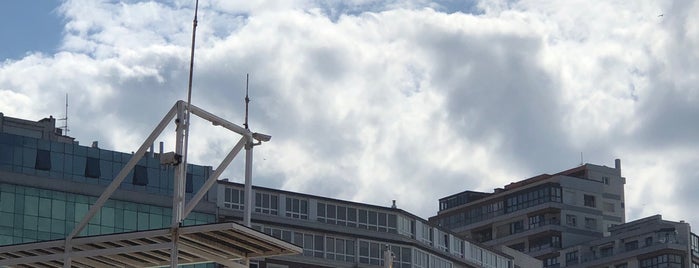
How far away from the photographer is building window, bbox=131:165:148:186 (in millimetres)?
100625

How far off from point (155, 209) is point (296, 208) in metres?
13.1

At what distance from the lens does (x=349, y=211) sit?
374ft

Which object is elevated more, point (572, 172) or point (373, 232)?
point (572, 172)

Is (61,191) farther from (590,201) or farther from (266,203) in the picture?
(590,201)

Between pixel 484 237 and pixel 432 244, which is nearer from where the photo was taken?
pixel 432 244

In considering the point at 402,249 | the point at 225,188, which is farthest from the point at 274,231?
the point at 402,249

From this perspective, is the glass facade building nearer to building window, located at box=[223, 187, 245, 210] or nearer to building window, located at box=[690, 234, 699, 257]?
building window, located at box=[223, 187, 245, 210]

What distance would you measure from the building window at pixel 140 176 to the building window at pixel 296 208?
12.7 m

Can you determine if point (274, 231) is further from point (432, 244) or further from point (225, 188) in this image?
point (432, 244)

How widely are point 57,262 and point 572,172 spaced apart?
160121mm

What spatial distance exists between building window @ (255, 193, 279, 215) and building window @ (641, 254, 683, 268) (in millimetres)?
82328

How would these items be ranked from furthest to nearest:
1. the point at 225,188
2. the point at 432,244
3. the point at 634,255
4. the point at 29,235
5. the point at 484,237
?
the point at 484,237, the point at 634,255, the point at 432,244, the point at 225,188, the point at 29,235

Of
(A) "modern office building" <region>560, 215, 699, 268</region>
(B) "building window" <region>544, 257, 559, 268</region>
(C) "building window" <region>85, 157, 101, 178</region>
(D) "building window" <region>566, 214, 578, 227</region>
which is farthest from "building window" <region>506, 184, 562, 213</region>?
(C) "building window" <region>85, 157, 101, 178</region>

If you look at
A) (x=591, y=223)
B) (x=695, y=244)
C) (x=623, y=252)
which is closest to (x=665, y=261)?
(x=623, y=252)
